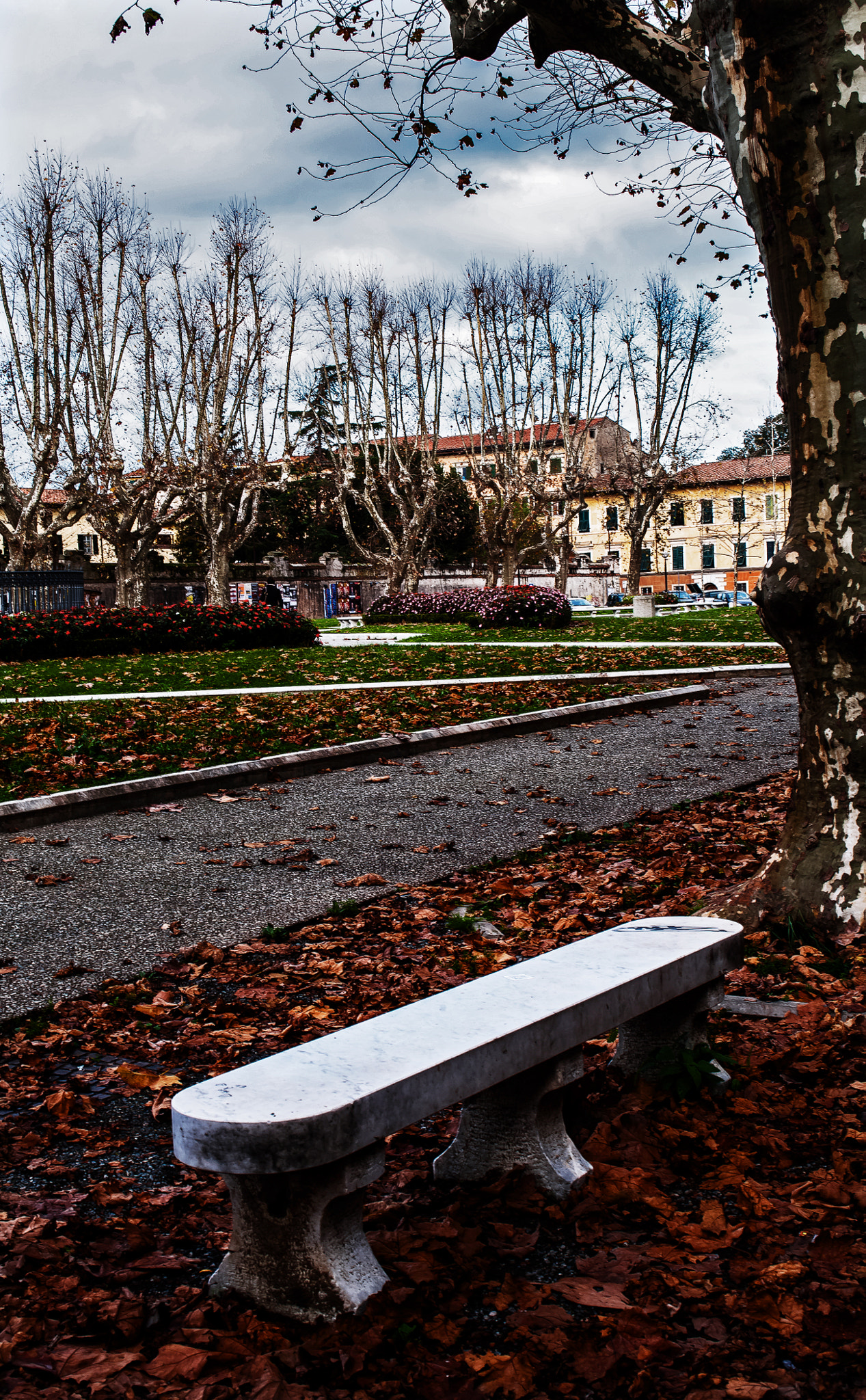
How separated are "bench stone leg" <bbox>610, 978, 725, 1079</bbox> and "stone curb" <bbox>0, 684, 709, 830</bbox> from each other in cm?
455

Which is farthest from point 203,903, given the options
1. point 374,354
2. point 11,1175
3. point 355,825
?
point 374,354

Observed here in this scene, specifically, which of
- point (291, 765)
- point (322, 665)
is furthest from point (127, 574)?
point (291, 765)

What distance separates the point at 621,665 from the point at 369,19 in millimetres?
9108

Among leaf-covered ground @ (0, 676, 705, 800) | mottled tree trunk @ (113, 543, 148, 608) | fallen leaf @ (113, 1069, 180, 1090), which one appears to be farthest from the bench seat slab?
mottled tree trunk @ (113, 543, 148, 608)

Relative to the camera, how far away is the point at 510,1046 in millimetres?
2336

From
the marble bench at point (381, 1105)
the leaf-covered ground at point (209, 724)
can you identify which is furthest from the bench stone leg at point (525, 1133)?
the leaf-covered ground at point (209, 724)

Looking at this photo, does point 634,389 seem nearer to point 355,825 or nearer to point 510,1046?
point 355,825

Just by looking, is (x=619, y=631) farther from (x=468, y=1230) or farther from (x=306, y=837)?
(x=468, y=1230)

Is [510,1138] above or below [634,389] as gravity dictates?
below

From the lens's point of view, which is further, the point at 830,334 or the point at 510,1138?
the point at 830,334

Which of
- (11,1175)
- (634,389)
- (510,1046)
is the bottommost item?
(11,1175)

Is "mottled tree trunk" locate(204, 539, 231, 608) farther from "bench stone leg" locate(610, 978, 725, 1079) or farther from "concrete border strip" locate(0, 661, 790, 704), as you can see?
"bench stone leg" locate(610, 978, 725, 1079)

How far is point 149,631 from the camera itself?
20.4m

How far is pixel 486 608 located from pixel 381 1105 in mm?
25567
